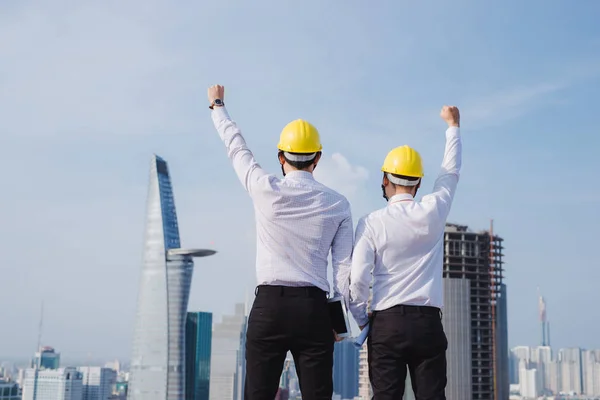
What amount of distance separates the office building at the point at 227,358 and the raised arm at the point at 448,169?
146330 millimetres

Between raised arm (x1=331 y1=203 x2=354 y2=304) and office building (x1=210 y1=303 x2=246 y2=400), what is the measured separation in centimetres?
14690

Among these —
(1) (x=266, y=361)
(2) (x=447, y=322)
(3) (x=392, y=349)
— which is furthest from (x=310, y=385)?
(2) (x=447, y=322)

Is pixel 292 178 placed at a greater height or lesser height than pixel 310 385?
greater

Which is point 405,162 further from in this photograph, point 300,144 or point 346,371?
point 346,371

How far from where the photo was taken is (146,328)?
108 m

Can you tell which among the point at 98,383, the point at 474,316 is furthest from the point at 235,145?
the point at 98,383

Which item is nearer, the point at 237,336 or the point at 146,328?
the point at 146,328

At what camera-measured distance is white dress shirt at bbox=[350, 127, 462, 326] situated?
5.07 metres

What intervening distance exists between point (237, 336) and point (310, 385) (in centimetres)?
15821

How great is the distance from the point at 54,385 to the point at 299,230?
545ft

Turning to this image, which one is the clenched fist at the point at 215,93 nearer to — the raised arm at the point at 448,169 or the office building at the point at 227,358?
the raised arm at the point at 448,169

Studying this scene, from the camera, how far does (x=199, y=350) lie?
138625mm

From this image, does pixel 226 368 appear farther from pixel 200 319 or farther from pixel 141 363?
pixel 141 363

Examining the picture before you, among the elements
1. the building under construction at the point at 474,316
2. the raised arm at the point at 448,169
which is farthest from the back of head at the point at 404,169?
the building under construction at the point at 474,316
